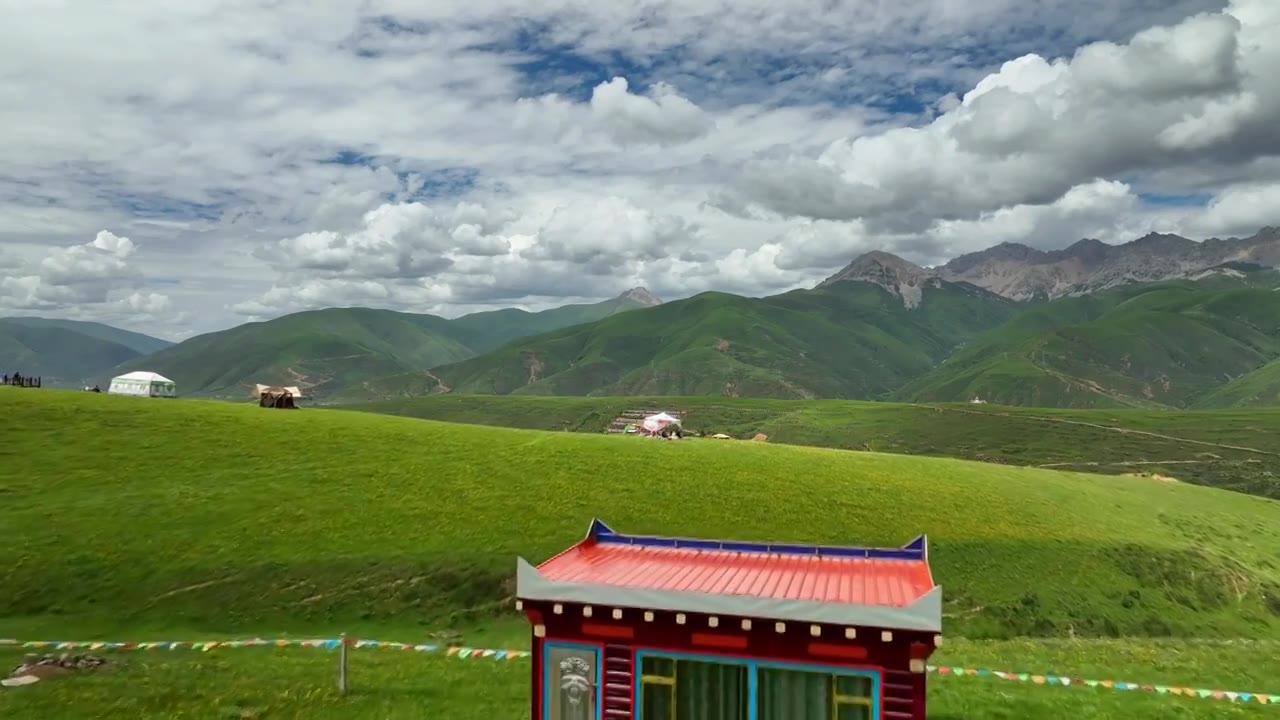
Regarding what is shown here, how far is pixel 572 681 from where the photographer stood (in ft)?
62.2

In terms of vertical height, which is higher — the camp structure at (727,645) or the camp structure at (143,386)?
the camp structure at (143,386)

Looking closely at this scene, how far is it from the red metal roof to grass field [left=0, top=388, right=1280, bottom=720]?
23.7 ft

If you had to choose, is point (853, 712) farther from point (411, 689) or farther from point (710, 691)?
point (411, 689)

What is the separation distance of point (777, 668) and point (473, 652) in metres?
20.5

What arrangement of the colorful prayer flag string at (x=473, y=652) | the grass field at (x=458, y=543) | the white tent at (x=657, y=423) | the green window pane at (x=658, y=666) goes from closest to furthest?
1. the green window pane at (x=658, y=666)
2. the grass field at (x=458, y=543)
3. the colorful prayer flag string at (x=473, y=652)
4. the white tent at (x=657, y=423)

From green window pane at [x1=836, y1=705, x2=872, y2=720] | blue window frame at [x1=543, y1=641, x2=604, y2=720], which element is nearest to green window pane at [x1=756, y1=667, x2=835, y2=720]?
green window pane at [x1=836, y1=705, x2=872, y2=720]

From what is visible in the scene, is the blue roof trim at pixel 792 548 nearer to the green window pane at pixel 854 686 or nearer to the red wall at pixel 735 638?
the red wall at pixel 735 638

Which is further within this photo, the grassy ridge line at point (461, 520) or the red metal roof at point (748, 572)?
the grassy ridge line at point (461, 520)

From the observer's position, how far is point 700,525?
2039 inches

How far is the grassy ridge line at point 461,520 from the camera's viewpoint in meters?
41.2

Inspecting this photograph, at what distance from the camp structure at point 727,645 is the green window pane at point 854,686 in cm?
2

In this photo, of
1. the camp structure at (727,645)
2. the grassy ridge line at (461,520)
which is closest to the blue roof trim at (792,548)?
the camp structure at (727,645)

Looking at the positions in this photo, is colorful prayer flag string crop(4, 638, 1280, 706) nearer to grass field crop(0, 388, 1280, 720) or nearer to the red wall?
grass field crop(0, 388, 1280, 720)

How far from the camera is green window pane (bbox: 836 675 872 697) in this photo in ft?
56.1
